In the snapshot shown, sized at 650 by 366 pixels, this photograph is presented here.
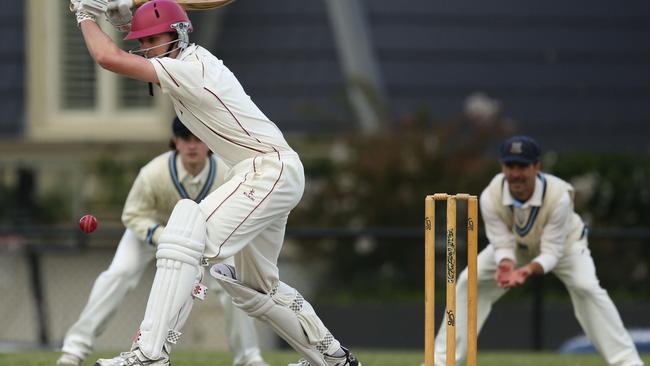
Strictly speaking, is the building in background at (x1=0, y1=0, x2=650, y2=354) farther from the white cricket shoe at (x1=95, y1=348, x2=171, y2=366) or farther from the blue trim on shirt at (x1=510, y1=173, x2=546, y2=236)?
the white cricket shoe at (x1=95, y1=348, x2=171, y2=366)

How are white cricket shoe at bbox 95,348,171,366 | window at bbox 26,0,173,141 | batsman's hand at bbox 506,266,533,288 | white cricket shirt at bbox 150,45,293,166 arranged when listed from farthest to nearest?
window at bbox 26,0,173,141, batsman's hand at bbox 506,266,533,288, white cricket shirt at bbox 150,45,293,166, white cricket shoe at bbox 95,348,171,366

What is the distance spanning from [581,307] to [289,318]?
2144 millimetres

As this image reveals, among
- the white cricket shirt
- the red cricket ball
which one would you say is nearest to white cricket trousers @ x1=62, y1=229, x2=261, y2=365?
the red cricket ball

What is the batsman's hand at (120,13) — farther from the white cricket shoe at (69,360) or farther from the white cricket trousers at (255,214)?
the white cricket shoe at (69,360)

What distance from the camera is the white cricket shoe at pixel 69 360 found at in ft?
25.8

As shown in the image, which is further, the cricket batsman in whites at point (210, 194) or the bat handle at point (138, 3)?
the bat handle at point (138, 3)

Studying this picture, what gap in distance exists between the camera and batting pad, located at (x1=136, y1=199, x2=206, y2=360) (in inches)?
230

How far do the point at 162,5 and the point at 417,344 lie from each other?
22.6ft

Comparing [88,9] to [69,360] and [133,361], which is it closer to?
[133,361]

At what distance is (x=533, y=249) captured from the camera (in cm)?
794

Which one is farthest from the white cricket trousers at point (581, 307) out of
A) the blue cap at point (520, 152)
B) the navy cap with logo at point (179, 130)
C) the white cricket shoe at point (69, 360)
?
the white cricket shoe at point (69, 360)

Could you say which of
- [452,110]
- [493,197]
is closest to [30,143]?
[452,110]

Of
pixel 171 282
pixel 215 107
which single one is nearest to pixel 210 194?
pixel 215 107

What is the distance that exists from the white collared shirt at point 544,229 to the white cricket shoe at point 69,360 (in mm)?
2472
